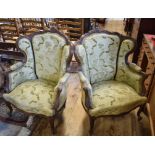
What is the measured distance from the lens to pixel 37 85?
69.9 inches

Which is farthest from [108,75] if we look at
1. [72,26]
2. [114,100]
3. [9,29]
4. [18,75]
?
[9,29]

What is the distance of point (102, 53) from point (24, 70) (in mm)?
822

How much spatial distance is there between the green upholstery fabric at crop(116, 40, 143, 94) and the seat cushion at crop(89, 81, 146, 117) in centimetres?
7

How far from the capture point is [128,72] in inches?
69.2

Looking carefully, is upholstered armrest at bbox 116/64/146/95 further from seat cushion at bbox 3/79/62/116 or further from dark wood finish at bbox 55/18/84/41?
dark wood finish at bbox 55/18/84/41

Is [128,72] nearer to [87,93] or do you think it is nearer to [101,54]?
[101,54]

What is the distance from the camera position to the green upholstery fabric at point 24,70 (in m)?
1.74

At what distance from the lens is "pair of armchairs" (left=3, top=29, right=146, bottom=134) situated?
156cm

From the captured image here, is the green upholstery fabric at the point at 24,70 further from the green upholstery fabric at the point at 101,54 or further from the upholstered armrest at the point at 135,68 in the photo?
the upholstered armrest at the point at 135,68
